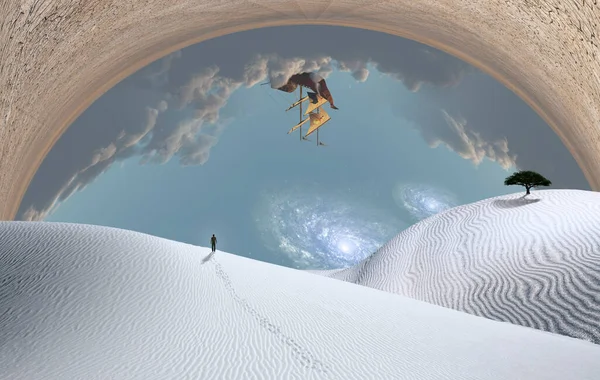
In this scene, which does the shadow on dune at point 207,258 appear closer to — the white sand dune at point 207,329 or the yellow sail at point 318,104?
the white sand dune at point 207,329

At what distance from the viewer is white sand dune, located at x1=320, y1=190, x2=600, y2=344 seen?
26.5 ft

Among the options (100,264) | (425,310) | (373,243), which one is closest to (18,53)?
(100,264)

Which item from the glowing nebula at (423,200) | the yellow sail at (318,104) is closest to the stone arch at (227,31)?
the yellow sail at (318,104)

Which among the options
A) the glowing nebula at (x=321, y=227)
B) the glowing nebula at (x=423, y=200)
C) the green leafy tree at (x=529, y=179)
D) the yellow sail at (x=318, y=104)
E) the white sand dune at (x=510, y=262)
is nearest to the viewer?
the white sand dune at (x=510, y=262)

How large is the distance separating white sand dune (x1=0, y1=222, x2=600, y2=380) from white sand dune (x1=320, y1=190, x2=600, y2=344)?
1.97 meters

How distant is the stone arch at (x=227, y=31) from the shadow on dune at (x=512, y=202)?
2.20 m

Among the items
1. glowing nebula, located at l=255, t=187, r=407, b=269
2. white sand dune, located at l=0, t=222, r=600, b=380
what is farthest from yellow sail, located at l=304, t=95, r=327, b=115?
white sand dune, located at l=0, t=222, r=600, b=380

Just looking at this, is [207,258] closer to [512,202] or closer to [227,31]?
[512,202]

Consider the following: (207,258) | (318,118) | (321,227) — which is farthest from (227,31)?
(321,227)

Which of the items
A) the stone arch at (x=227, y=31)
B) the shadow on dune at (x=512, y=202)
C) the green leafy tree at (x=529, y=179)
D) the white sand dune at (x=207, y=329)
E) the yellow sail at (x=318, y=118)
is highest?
the yellow sail at (x=318, y=118)

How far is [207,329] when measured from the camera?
17.0 ft

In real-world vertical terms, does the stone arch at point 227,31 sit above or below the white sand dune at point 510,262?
above

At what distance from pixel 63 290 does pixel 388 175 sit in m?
48.3

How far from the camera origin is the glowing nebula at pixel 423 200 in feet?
155
